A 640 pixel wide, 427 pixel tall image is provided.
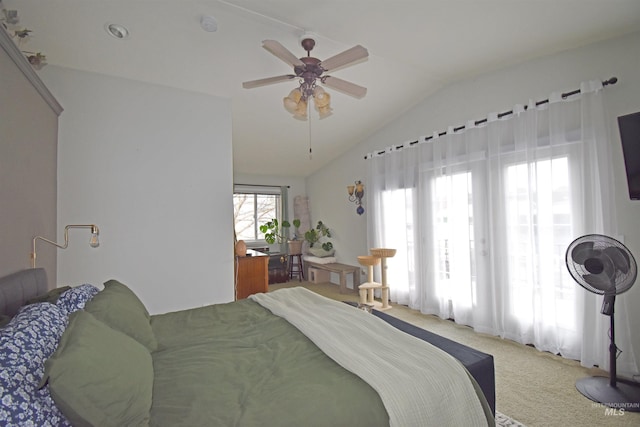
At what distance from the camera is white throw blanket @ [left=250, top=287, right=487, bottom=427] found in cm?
111

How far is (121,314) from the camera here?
58.2 inches

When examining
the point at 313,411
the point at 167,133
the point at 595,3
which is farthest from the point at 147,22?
the point at 595,3

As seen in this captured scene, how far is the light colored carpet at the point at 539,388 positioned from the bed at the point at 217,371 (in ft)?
2.47

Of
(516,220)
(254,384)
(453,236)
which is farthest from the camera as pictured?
(453,236)

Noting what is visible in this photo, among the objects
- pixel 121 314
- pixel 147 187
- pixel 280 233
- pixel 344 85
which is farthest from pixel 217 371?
pixel 280 233

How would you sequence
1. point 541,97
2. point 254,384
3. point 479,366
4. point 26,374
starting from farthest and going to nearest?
point 541,97
point 479,366
point 254,384
point 26,374

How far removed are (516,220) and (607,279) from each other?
35.7 inches

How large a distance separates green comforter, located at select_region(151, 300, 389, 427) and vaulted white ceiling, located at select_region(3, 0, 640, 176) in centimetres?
226

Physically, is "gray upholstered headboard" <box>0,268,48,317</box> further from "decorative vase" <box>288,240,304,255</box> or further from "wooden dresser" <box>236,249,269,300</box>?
"decorative vase" <box>288,240,304,255</box>

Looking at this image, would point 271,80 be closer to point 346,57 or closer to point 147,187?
point 346,57

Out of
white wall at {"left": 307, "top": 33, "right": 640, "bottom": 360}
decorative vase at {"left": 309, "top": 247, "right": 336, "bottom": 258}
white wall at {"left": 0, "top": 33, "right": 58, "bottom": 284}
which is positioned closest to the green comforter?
white wall at {"left": 0, "top": 33, "right": 58, "bottom": 284}

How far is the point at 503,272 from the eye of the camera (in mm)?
2914

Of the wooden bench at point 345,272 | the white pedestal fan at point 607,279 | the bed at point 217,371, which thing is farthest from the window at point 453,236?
the bed at point 217,371

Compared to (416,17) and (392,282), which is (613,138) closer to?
(416,17)
